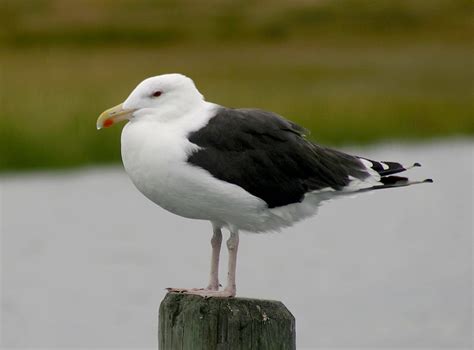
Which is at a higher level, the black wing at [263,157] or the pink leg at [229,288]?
the black wing at [263,157]

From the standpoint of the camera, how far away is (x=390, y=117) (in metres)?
22.1

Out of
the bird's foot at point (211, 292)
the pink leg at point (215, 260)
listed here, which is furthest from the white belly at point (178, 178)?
the bird's foot at point (211, 292)

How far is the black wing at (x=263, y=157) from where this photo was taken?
5695 mm

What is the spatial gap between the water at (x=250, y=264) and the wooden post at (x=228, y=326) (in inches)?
243

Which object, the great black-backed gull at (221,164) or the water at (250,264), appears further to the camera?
the water at (250,264)

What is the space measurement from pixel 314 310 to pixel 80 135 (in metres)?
6.08

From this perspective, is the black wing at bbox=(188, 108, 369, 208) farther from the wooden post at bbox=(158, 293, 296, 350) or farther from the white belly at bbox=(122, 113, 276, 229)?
the wooden post at bbox=(158, 293, 296, 350)

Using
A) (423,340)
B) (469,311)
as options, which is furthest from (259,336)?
(469,311)

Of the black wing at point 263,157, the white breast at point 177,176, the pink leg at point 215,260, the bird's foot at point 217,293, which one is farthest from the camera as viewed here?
the pink leg at point 215,260

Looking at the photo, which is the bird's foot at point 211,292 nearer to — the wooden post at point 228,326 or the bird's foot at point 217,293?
the bird's foot at point 217,293

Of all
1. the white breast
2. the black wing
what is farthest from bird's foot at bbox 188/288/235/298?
the black wing

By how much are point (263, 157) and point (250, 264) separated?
27.9 feet

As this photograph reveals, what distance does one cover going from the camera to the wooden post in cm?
518

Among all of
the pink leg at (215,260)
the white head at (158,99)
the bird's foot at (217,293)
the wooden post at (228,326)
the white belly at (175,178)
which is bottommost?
the wooden post at (228,326)
